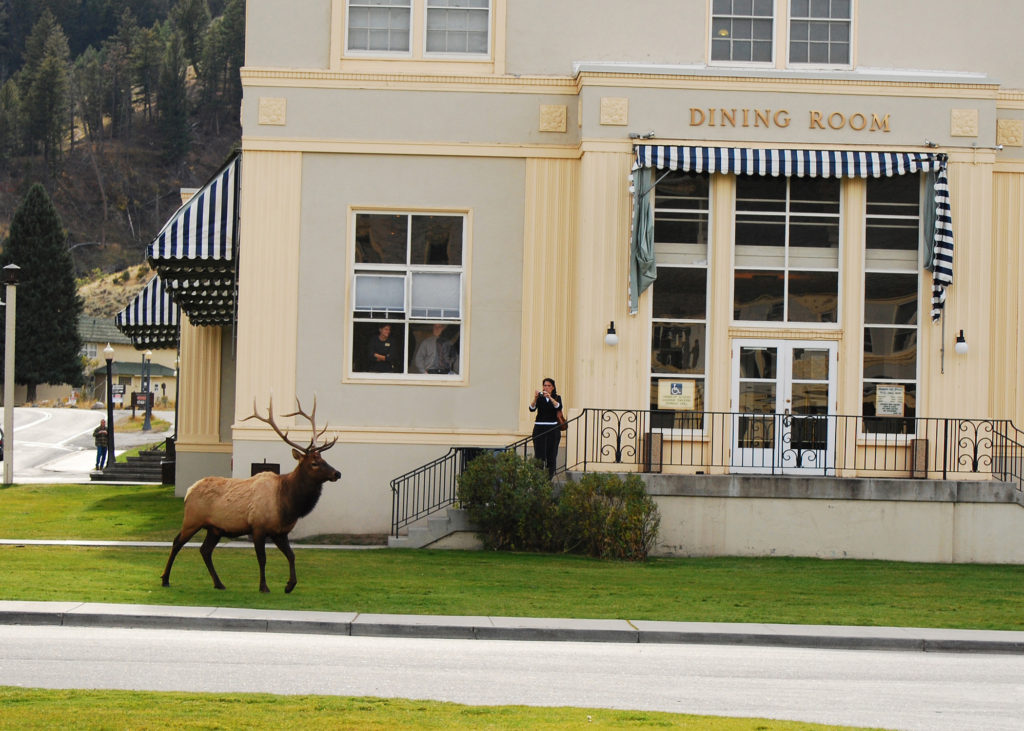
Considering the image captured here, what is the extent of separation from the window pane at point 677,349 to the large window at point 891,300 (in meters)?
2.72

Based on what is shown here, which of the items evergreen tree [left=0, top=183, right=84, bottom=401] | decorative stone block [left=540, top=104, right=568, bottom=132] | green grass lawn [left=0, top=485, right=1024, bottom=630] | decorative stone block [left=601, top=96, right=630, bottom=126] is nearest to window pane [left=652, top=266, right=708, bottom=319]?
decorative stone block [left=601, top=96, right=630, bottom=126]

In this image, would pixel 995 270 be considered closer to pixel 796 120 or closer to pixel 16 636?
pixel 796 120

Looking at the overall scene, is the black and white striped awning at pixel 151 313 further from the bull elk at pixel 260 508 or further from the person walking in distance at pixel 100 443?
the bull elk at pixel 260 508

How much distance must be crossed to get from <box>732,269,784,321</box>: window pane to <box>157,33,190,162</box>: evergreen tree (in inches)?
5087

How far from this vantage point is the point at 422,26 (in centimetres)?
2167

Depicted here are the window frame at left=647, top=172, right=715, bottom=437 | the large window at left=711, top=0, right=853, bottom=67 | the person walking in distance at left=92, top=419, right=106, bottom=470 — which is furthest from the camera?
the person walking in distance at left=92, top=419, right=106, bottom=470

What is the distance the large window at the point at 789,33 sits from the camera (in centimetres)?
2166

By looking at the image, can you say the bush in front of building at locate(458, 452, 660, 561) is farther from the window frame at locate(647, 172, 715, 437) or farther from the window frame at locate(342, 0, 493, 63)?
the window frame at locate(342, 0, 493, 63)

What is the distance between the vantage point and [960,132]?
20656mm

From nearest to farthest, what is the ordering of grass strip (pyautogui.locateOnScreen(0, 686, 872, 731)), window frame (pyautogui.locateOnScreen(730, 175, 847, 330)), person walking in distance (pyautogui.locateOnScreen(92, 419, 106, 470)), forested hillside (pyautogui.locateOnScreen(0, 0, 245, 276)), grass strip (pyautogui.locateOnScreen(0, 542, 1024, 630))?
1. grass strip (pyautogui.locateOnScreen(0, 686, 872, 731))
2. grass strip (pyautogui.locateOnScreen(0, 542, 1024, 630))
3. window frame (pyautogui.locateOnScreen(730, 175, 847, 330))
4. person walking in distance (pyautogui.locateOnScreen(92, 419, 106, 470))
5. forested hillside (pyautogui.locateOnScreen(0, 0, 245, 276))

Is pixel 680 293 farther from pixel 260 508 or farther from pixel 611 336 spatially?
pixel 260 508

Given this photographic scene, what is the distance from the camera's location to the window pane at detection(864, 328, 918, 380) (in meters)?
20.8

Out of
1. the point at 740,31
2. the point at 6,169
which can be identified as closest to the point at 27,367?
the point at 6,169

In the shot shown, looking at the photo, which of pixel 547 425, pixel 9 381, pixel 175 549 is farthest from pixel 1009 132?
pixel 9 381
